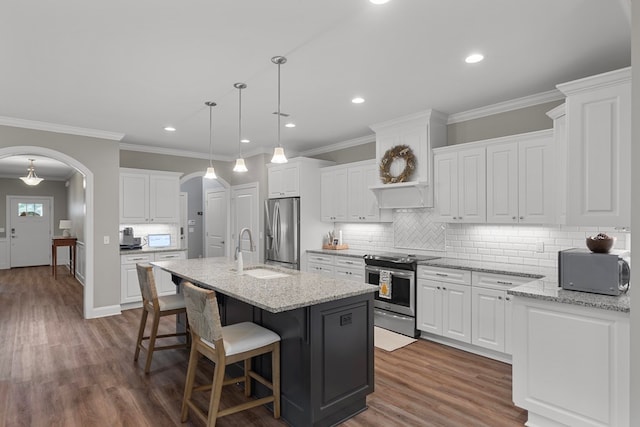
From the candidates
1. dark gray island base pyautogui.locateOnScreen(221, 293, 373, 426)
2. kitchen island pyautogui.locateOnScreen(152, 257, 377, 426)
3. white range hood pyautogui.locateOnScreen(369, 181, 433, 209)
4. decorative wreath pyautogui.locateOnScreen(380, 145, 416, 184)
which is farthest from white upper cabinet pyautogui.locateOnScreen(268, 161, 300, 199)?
dark gray island base pyautogui.locateOnScreen(221, 293, 373, 426)

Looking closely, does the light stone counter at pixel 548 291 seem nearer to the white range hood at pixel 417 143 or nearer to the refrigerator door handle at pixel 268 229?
the white range hood at pixel 417 143

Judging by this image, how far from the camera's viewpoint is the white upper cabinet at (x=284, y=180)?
19.0 ft

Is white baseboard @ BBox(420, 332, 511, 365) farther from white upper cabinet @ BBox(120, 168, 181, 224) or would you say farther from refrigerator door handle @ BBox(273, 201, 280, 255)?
white upper cabinet @ BBox(120, 168, 181, 224)

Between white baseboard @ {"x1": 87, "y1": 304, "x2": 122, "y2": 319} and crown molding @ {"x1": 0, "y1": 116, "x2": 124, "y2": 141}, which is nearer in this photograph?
crown molding @ {"x1": 0, "y1": 116, "x2": 124, "y2": 141}

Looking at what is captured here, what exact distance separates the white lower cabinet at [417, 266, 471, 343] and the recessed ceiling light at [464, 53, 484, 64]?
204 cm

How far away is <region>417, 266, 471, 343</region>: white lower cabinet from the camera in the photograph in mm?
3799

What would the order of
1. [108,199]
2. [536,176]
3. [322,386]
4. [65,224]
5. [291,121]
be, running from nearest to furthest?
[322,386] < [536,176] < [291,121] < [108,199] < [65,224]

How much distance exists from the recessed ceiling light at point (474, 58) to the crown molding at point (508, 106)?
1213 millimetres

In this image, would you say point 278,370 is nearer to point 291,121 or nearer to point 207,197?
point 291,121

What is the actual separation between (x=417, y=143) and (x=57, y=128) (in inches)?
186

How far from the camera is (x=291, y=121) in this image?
4.74 meters

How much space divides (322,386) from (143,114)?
3742 millimetres

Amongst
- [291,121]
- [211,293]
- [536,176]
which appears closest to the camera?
[211,293]

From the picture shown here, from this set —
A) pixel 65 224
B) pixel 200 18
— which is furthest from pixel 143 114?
pixel 65 224
